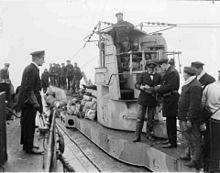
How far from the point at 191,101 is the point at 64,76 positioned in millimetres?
15705

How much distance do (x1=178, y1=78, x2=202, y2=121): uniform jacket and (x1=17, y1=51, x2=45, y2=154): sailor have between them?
8.01 ft

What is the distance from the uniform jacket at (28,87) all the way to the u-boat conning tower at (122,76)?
3234 mm

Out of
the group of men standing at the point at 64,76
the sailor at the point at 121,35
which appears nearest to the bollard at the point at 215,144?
the sailor at the point at 121,35

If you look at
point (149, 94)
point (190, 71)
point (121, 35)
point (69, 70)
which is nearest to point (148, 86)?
point (149, 94)

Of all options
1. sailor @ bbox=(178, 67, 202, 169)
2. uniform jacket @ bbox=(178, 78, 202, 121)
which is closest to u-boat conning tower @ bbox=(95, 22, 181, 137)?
sailor @ bbox=(178, 67, 202, 169)

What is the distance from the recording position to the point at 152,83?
22.0 feet

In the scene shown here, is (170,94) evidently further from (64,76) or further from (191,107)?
(64,76)

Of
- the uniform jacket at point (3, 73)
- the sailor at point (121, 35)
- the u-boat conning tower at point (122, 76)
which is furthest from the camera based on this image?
the uniform jacket at point (3, 73)

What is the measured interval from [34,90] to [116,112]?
3979mm

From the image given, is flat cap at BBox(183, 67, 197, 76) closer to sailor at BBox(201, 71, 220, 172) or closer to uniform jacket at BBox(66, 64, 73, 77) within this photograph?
sailor at BBox(201, 71, 220, 172)

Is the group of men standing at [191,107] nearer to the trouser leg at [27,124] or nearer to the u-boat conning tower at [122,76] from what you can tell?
the u-boat conning tower at [122,76]

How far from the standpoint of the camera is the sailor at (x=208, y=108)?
4945 millimetres

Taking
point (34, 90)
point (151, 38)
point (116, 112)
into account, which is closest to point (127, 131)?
point (116, 112)

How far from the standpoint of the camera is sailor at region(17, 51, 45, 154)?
4.63m
